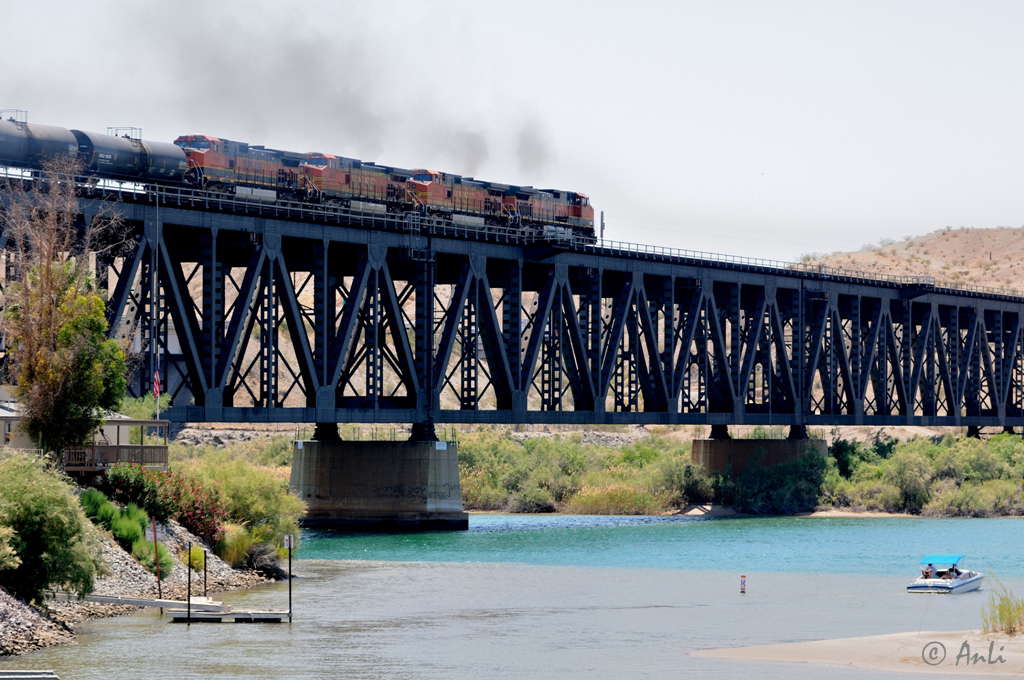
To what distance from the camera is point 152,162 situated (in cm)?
7469

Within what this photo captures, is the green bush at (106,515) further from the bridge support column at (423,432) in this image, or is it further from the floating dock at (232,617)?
the bridge support column at (423,432)

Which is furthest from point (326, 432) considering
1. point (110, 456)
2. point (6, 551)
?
point (6, 551)

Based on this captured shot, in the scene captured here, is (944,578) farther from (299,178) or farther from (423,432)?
(299,178)

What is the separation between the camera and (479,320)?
92500 mm

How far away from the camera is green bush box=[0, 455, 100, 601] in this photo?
4378cm

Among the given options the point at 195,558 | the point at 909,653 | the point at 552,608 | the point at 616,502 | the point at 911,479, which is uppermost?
the point at 911,479

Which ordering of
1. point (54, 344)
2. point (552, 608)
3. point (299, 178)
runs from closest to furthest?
point (552, 608) < point (54, 344) < point (299, 178)

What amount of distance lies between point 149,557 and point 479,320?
4100 centimetres

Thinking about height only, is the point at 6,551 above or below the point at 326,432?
below

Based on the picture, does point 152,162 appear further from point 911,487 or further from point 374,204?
point 911,487

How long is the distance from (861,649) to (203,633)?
61.6 feet

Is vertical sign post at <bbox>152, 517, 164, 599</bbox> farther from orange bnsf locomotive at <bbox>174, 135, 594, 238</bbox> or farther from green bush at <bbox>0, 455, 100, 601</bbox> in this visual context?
orange bnsf locomotive at <bbox>174, 135, 594, 238</bbox>

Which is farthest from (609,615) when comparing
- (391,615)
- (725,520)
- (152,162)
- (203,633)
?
(725,520)

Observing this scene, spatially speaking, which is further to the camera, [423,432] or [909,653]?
[423,432]
